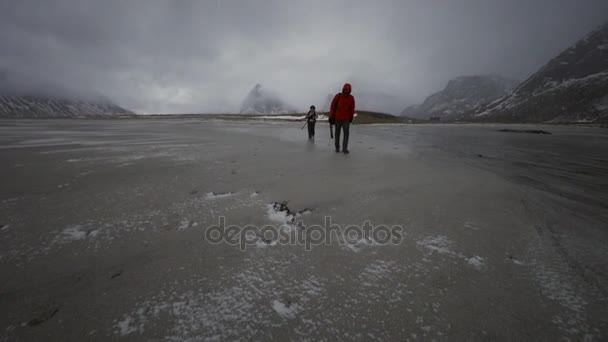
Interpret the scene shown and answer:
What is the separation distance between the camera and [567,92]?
111250 millimetres

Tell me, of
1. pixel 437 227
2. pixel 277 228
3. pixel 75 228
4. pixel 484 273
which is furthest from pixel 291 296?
pixel 75 228

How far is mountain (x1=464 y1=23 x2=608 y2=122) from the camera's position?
95.9m

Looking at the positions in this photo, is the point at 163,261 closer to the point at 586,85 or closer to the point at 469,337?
the point at 469,337

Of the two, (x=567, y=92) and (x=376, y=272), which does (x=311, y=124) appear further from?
(x=567, y=92)

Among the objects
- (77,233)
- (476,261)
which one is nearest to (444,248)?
(476,261)

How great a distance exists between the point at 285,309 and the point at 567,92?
6743 inches

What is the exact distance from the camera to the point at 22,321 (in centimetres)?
101

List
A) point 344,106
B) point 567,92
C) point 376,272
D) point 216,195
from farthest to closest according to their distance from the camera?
point 567,92 < point 344,106 < point 216,195 < point 376,272

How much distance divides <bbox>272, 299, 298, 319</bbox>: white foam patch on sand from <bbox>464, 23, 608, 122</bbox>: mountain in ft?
416

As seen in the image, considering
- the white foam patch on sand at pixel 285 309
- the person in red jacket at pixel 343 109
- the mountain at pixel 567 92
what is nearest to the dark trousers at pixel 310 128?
the person in red jacket at pixel 343 109

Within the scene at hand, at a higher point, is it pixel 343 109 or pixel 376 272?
pixel 343 109

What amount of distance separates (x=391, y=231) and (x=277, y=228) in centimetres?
92

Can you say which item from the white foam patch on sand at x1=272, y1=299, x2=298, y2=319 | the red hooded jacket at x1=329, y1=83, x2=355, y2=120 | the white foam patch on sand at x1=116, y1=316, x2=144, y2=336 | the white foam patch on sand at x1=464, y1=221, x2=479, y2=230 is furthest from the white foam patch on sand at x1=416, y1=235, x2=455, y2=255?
the red hooded jacket at x1=329, y1=83, x2=355, y2=120

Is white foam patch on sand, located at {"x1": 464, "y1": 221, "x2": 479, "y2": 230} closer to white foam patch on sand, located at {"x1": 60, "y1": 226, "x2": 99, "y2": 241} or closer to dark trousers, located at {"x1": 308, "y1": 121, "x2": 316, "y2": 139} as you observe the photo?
white foam patch on sand, located at {"x1": 60, "y1": 226, "x2": 99, "y2": 241}
